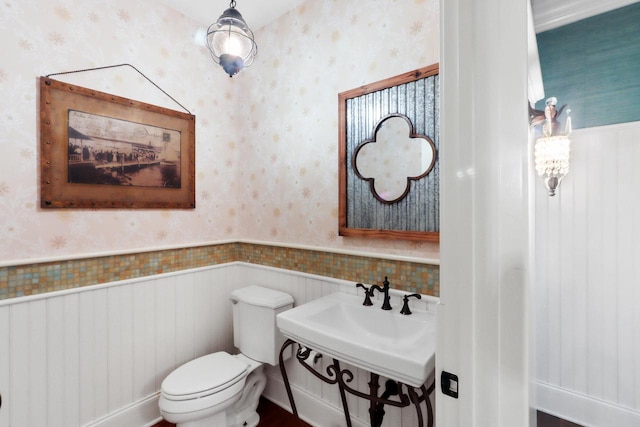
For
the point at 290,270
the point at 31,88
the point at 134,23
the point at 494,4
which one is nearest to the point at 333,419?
the point at 290,270

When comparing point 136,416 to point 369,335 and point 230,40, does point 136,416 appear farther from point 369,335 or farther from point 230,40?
point 230,40

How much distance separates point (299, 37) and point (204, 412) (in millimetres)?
2218

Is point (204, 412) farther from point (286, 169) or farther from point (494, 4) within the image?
point (494, 4)

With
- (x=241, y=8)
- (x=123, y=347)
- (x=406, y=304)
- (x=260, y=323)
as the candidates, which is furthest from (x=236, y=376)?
(x=241, y=8)

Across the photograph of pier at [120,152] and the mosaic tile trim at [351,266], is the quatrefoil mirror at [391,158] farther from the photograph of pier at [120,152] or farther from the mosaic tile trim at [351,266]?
the photograph of pier at [120,152]

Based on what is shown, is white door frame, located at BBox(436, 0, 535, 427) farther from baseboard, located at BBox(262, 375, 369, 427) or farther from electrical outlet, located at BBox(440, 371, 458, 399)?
baseboard, located at BBox(262, 375, 369, 427)

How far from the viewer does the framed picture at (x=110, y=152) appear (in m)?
1.51

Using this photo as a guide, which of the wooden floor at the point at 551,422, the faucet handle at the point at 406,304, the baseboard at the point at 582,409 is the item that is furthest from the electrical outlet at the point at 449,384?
the baseboard at the point at 582,409

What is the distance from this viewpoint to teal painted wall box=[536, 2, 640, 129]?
61.8 inches

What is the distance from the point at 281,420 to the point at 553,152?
2.25m

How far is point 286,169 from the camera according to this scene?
6.55ft

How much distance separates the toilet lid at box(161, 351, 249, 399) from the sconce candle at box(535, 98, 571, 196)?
2.05 metres

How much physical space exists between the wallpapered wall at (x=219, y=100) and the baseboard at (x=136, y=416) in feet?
3.00

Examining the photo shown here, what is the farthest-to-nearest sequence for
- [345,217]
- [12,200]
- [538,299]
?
[538,299] → [345,217] → [12,200]
